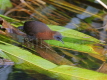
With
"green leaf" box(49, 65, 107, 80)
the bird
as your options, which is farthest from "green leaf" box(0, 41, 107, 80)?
the bird

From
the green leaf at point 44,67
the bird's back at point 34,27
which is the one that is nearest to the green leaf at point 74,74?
the green leaf at point 44,67

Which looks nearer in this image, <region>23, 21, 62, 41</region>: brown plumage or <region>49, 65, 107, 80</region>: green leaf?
<region>49, 65, 107, 80</region>: green leaf

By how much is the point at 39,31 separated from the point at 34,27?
0.08m

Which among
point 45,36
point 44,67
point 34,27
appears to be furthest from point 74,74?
point 34,27

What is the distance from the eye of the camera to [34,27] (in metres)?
2.41

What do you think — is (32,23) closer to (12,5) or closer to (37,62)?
(12,5)

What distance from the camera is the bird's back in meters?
2.34

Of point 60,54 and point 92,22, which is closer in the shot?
point 60,54

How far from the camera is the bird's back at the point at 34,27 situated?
2336 millimetres

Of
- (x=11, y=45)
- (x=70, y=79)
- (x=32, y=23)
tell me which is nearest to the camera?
(x=70, y=79)

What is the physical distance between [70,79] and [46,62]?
231 millimetres

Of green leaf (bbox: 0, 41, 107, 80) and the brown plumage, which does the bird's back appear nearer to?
the brown plumage

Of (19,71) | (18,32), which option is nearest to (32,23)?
(18,32)

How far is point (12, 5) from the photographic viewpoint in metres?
2.86
